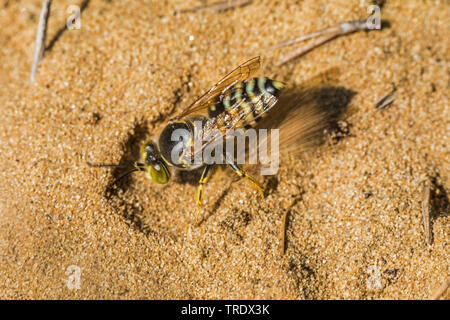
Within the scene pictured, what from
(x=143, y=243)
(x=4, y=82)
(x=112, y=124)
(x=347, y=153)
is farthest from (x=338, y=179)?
(x=4, y=82)

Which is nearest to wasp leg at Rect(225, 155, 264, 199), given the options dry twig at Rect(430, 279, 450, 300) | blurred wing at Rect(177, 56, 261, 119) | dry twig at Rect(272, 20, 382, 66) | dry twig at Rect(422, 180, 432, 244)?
blurred wing at Rect(177, 56, 261, 119)

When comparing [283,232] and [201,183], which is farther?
[201,183]

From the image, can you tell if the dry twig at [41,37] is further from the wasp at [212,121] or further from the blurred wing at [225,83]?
the blurred wing at [225,83]

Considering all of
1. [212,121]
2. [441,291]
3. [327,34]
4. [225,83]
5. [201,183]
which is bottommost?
[441,291]

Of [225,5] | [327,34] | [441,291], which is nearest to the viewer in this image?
[441,291]

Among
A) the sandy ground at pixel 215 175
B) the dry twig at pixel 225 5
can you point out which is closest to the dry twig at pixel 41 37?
the sandy ground at pixel 215 175

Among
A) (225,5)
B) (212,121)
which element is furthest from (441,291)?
(225,5)

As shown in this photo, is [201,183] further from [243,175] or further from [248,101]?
[248,101]
